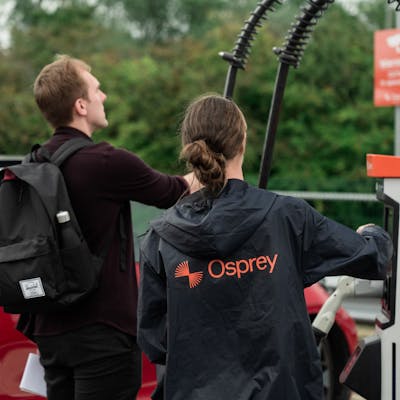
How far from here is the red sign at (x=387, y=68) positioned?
311 inches

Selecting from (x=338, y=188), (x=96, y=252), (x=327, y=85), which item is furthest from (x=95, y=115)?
(x=327, y=85)

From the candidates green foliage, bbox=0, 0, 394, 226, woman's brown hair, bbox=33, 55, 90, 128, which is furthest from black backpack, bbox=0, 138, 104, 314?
green foliage, bbox=0, 0, 394, 226

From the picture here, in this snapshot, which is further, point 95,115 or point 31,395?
point 31,395

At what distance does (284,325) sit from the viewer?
92.7 inches

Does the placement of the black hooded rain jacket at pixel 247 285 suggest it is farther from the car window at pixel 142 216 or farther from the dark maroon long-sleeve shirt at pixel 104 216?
the car window at pixel 142 216

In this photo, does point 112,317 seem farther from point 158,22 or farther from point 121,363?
point 158,22

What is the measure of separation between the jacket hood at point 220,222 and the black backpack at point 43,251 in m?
0.45

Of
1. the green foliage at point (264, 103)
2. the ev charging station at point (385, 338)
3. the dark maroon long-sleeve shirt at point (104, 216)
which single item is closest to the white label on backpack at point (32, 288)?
the dark maroon long-sleeve shirt at point (104, 216)

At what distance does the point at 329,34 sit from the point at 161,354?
13.6 meters

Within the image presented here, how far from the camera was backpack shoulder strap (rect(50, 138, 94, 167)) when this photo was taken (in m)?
2.86

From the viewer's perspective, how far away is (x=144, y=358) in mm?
3922

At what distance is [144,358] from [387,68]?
5.11 metres

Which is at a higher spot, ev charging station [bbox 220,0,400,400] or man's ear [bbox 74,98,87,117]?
man's ear [bbox 74,98,87,117]

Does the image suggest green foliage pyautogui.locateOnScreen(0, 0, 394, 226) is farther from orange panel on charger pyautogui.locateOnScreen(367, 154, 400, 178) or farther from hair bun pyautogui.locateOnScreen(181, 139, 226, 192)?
hair bun pyautogui.locateOnScreen(181, 139, 226, 192)
